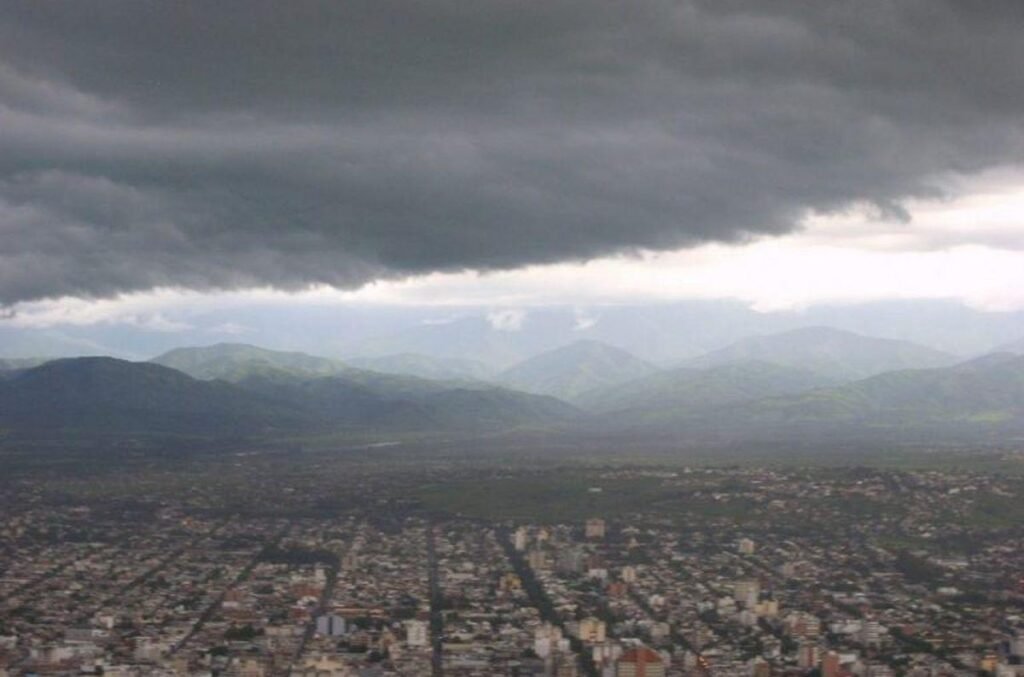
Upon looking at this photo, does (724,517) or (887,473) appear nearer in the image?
(724,517)

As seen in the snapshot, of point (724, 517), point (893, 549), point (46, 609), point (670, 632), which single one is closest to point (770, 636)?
point (670, 632)

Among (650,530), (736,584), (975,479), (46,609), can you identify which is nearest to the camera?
(46,609)

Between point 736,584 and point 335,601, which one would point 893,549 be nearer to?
point 736,584

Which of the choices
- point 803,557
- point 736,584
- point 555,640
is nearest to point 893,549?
point 803,557

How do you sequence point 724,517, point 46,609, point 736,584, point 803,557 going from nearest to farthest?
1. point 46,609
2. point 736,584
3. point 803,557
4. point 724,517

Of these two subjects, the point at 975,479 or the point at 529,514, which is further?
the point at 975,479

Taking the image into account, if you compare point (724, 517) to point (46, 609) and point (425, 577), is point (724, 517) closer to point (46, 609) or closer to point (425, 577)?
point (425, 577)
